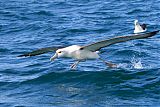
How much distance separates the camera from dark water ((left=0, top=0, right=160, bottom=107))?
13609 millimetres

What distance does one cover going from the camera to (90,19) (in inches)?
973

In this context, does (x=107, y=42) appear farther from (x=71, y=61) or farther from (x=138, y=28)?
(x=138, y=28)

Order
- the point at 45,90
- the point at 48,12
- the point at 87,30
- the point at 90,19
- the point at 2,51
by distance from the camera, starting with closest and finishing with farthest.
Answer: the point at 45,90
the point at 2,51
the point at 87,30
the point at 90,19
the point at 48,12

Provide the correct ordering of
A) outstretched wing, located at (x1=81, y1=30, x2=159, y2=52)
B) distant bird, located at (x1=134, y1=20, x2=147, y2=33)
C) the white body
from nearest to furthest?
outstretched wing, located at (x1=81, y1=30, x2=159, y2=52) → the white body → distant bird, located at (x1=134, y1=20, x2=147, y2=33)

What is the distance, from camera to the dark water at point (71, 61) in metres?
13.6

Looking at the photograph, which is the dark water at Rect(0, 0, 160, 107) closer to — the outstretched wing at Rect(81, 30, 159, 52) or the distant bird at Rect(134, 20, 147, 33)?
the distant bird at Rect(134, 20, 147, 33)

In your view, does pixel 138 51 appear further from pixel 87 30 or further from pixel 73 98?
pixel 73 98

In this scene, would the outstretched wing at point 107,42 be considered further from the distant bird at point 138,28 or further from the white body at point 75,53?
the distant bird at point 138,28

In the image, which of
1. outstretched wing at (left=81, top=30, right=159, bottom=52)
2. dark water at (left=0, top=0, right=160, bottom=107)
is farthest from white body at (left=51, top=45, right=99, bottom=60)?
dark water at (left=0, top=0, right=160, bottom=107)

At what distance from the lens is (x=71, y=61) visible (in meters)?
17.7

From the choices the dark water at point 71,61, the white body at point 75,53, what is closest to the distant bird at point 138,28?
the dark water at point 71,61

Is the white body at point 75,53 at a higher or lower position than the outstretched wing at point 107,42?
lower

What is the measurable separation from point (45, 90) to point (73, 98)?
1.06 m

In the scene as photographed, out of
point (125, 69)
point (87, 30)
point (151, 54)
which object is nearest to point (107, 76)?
point (125, 69)
